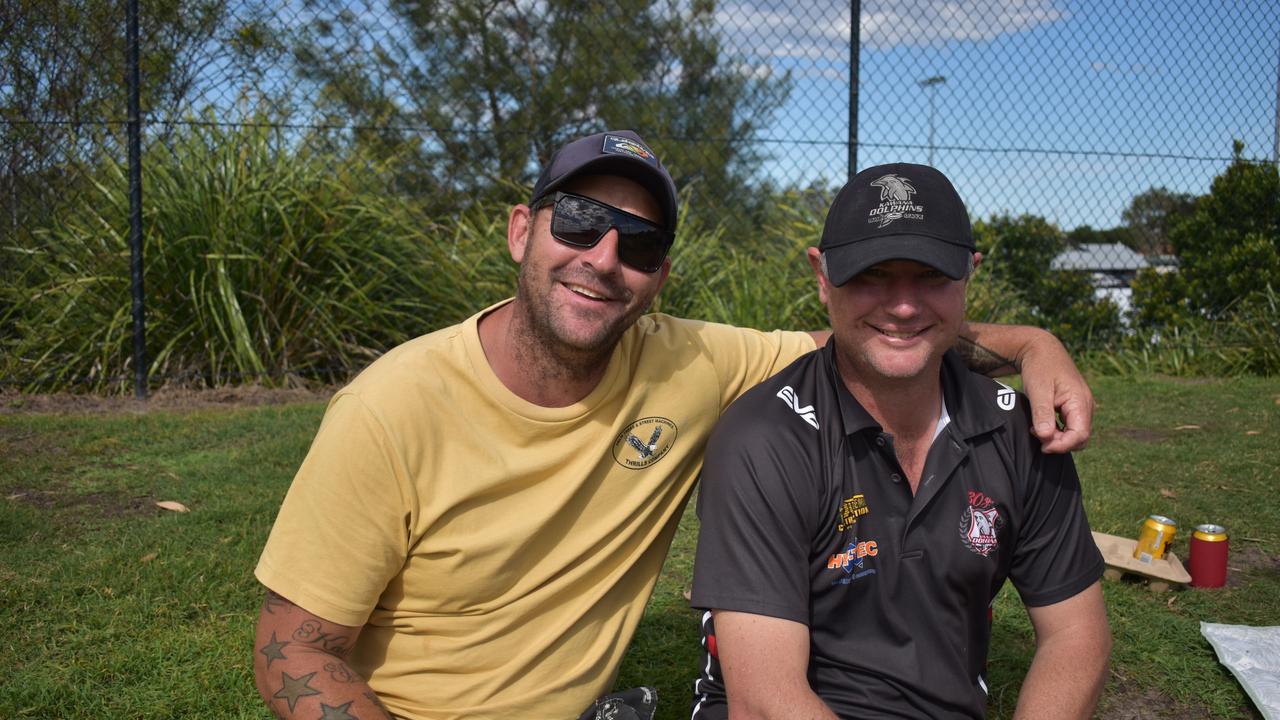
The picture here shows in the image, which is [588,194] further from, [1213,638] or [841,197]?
[1213,638]

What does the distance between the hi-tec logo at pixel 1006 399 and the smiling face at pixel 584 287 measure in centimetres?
82

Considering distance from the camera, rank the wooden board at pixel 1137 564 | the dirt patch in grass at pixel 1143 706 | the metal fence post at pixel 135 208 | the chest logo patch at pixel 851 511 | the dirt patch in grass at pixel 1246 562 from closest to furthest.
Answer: the chest logo patch at pixel 851 511, the dirt patch in grass at pixel 1143 706, the wooden board at pixel 1137 564, the dirt patch in grass at pixel 1246 562, the metal fence post at pixel 135 208

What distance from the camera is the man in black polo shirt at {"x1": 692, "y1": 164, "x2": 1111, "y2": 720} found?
2.01m

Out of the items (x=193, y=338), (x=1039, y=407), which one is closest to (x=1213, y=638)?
(x=1039, y=407)

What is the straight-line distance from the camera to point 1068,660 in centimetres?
213

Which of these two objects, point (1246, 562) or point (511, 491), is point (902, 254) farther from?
point (1246, 562)

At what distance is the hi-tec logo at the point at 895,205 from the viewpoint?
6.92 feet

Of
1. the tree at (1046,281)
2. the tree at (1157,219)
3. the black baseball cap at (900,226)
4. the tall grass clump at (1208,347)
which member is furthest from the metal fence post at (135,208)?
the tree at (1157,219)

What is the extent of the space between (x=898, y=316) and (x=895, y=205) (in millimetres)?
234

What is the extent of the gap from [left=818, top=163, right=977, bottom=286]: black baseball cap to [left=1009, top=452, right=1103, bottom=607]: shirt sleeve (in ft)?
1.65

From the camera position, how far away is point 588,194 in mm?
2314

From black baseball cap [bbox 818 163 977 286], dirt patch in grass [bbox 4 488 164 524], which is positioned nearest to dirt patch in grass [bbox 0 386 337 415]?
dirt patch in grass [bbox 4 488 164 524]

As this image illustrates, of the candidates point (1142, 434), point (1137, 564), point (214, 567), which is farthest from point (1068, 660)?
point (1142, 434)

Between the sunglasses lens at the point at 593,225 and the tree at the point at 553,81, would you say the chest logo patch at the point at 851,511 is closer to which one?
the sunglasses lens at the point at 593,225
